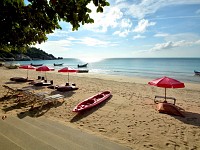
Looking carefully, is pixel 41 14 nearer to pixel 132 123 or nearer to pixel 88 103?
pixel 132 123

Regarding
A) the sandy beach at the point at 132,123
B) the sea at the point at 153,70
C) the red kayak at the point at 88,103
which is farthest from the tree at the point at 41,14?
the sea at the point at 153,70

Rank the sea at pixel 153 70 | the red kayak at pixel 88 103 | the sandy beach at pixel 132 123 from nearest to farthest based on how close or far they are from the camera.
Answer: the sandy beach at pixel 132 123 → the red kayak at pixel 88 103 → the sea at pixel 153 70

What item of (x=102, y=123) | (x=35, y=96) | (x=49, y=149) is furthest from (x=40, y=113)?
(x=49, y=149)

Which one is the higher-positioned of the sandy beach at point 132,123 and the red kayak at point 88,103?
the red kayak at point 88,103

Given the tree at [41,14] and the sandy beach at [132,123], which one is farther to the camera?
the sandy beach at [132,123]

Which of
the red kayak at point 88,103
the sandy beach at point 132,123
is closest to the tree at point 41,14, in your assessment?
the sandy beach at point 132,123

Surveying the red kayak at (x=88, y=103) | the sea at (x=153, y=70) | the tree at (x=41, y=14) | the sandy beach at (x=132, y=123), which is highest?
the tree at (x=41, y=14)

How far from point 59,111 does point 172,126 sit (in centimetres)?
559

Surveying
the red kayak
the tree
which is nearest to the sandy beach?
the red kayak

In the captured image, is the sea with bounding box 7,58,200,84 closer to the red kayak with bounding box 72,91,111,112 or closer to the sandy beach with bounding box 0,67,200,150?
the red kayak with bounding box 72,91,111,112

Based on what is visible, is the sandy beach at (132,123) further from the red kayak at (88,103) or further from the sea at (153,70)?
the sea at (153,70)

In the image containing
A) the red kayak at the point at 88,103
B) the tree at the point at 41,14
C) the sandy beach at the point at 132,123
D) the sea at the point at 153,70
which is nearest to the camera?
the tree at the point at 41,14

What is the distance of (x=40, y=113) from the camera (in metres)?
9.70

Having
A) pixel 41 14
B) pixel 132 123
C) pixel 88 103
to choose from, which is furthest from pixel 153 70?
pixel 41 14
